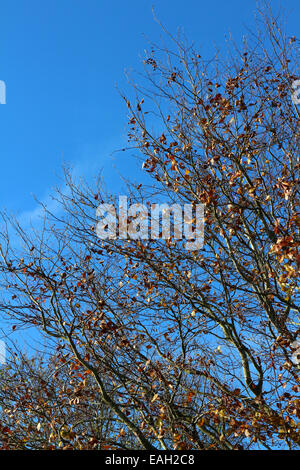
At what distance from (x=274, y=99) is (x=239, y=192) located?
2362 millimetres

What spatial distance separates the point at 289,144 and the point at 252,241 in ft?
7.26

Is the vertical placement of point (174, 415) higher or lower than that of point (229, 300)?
lower

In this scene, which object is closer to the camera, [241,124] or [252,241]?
[252,241]

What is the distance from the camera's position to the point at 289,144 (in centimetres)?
880

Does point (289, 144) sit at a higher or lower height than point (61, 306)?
higher

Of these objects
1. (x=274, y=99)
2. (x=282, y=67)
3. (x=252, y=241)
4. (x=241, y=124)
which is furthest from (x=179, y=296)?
(x=282, y=67)

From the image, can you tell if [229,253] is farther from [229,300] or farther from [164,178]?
[164,178]

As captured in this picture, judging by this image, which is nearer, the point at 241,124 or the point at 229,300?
the point at 229,300

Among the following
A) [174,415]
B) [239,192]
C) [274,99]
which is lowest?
[174,415]

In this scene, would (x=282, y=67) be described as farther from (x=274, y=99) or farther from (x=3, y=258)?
(x=3, y=258)
